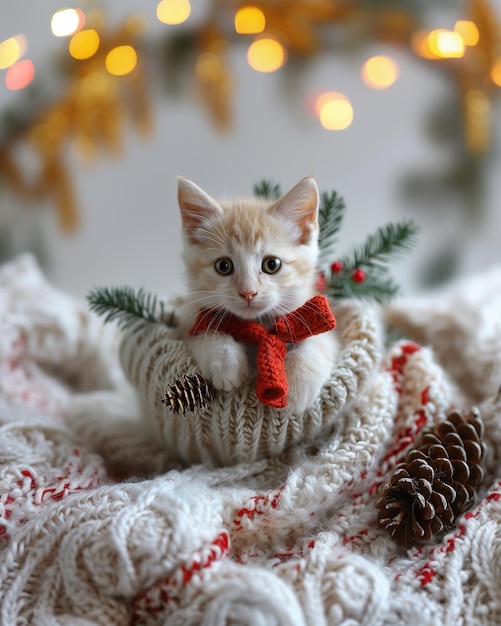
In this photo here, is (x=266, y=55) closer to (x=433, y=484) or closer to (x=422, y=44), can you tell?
(x=422, y=44)

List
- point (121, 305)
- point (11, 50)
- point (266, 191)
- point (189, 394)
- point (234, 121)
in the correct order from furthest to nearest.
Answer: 1. point (234, 121)
2. point (11, 50)
3. point (266, 191)
4. point (121, 305)
5. point (189, 394)

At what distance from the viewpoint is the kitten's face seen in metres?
0.76

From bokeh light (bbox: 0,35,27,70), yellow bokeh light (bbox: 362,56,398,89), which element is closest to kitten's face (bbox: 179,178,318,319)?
bokeh light (bbox: 0,35,27,70)

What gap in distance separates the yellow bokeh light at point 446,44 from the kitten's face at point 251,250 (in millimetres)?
967

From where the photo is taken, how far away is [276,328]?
78 cm

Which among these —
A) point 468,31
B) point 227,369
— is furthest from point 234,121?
point 227,369

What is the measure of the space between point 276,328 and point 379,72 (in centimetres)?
109

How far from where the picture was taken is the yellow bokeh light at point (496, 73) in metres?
1.53

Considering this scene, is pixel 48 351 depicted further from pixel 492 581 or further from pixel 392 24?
pixel 392 24

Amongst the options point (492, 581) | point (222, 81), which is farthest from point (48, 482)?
point (222, 81)

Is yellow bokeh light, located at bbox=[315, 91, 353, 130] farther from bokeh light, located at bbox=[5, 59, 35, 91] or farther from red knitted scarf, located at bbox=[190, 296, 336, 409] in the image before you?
red knitted scarf, located at bbox=[190, 296, 336, 409]

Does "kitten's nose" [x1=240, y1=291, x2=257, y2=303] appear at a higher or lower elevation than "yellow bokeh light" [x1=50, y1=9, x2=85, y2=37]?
lower

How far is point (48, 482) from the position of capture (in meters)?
0.78

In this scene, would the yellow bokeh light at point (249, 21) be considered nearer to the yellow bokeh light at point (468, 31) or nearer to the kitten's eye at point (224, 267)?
the yellow bokeh light at point (468, 31)
